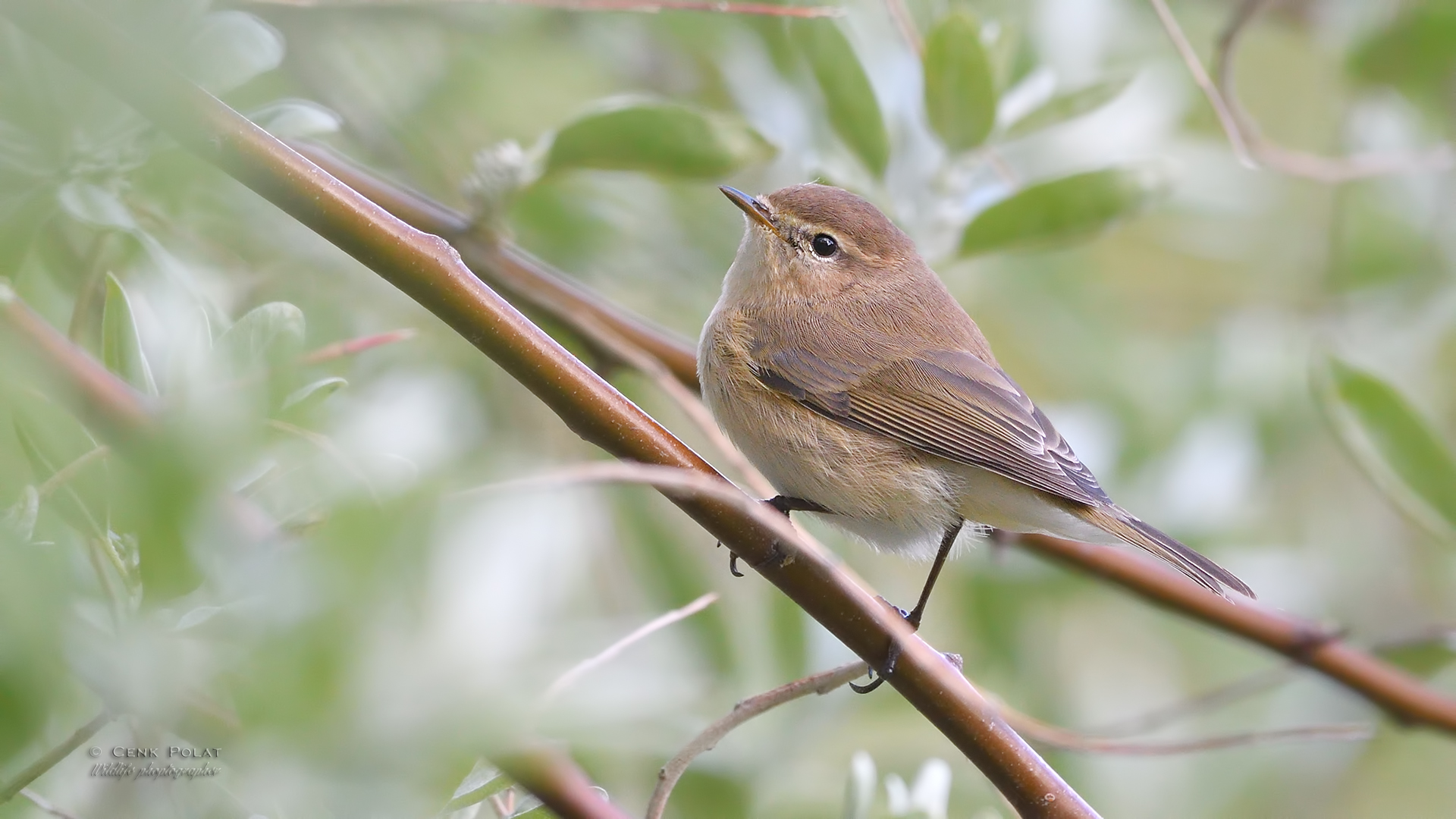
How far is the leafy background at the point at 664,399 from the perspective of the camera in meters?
1.04

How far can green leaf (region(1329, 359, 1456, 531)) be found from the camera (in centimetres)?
307

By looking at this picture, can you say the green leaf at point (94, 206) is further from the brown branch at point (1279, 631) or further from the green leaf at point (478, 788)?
the brown branch at point (1279, 631)

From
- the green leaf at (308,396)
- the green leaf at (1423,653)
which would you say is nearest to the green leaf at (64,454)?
the green leaf at (308,396)

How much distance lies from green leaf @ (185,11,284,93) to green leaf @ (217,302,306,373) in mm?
361

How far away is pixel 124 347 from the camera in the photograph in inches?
66.7

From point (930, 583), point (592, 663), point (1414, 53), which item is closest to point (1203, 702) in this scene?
point (930, 583)

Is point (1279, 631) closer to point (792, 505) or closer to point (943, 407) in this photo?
point (943, 407)

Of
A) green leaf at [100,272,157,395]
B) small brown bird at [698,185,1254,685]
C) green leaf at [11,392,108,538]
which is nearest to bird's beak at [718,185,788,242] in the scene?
small brown bird at [698,185,1254,685]

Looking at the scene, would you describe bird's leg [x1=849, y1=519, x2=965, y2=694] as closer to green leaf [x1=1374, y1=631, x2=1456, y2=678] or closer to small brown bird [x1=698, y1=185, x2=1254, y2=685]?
small brown bird [x1=698, y1=185, x2=1254, y2=685]

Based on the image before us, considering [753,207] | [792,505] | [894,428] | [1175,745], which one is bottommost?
[1175,745]

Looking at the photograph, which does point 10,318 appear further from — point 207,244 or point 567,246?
point 567,246

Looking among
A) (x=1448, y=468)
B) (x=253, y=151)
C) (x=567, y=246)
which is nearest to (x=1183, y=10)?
(x=1448, y=468)

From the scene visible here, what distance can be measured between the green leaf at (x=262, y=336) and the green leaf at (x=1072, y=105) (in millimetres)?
2202

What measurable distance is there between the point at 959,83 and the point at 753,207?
591mm
